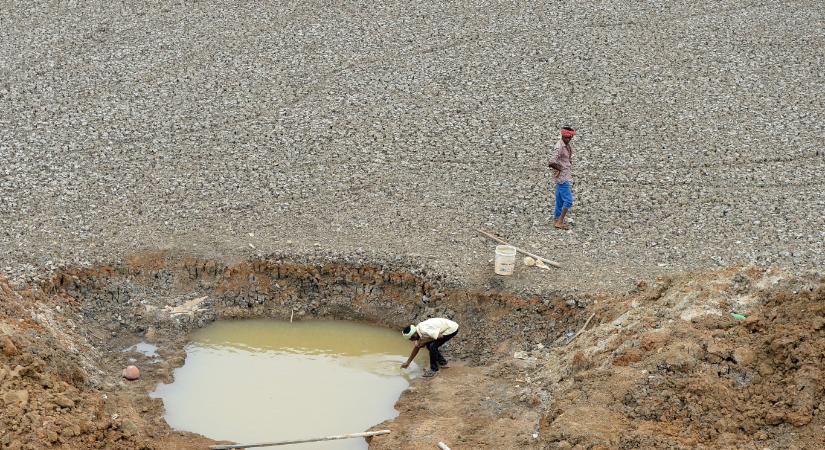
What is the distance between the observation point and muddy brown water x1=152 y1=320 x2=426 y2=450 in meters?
9.55

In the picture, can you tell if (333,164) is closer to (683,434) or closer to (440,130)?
(440,130)

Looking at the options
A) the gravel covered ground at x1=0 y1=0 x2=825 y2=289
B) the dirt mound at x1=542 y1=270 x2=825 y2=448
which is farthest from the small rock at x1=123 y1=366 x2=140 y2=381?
the dirt mound at x1=542 y1=270 x2=825 y2=448

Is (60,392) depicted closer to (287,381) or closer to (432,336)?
(287,381)

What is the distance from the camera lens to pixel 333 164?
13.5 meters

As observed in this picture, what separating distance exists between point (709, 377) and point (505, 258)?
323 centimetres

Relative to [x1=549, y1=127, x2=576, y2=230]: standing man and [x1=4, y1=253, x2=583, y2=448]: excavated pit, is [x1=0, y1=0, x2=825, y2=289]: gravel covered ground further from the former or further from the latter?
[x1=549, y1=127, x2=576, y2=230]: standing man

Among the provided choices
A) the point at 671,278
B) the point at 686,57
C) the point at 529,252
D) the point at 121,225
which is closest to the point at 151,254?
the point at 121,225

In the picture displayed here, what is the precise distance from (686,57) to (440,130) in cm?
536

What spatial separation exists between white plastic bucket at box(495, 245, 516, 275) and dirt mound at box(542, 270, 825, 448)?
1.74 metres

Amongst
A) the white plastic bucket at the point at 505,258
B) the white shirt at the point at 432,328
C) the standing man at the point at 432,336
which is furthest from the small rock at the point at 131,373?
the white plastic bucket at the point at 505,258

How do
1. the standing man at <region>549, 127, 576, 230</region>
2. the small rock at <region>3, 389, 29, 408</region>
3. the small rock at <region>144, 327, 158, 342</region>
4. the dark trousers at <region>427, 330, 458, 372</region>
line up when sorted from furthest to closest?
the standing man at <region>549, 127, 576, 230</region>, the small rock at <region>144, 327, 158, 342</region>, the dark trousers at <region>427, 330, 458, 372</region>, the small rock at <region>3, 389, 29, 408</region>

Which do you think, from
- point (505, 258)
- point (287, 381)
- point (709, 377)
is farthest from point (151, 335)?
point (709, 377)

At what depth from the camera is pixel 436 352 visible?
10062mm

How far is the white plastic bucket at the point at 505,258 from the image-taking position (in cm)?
1073
